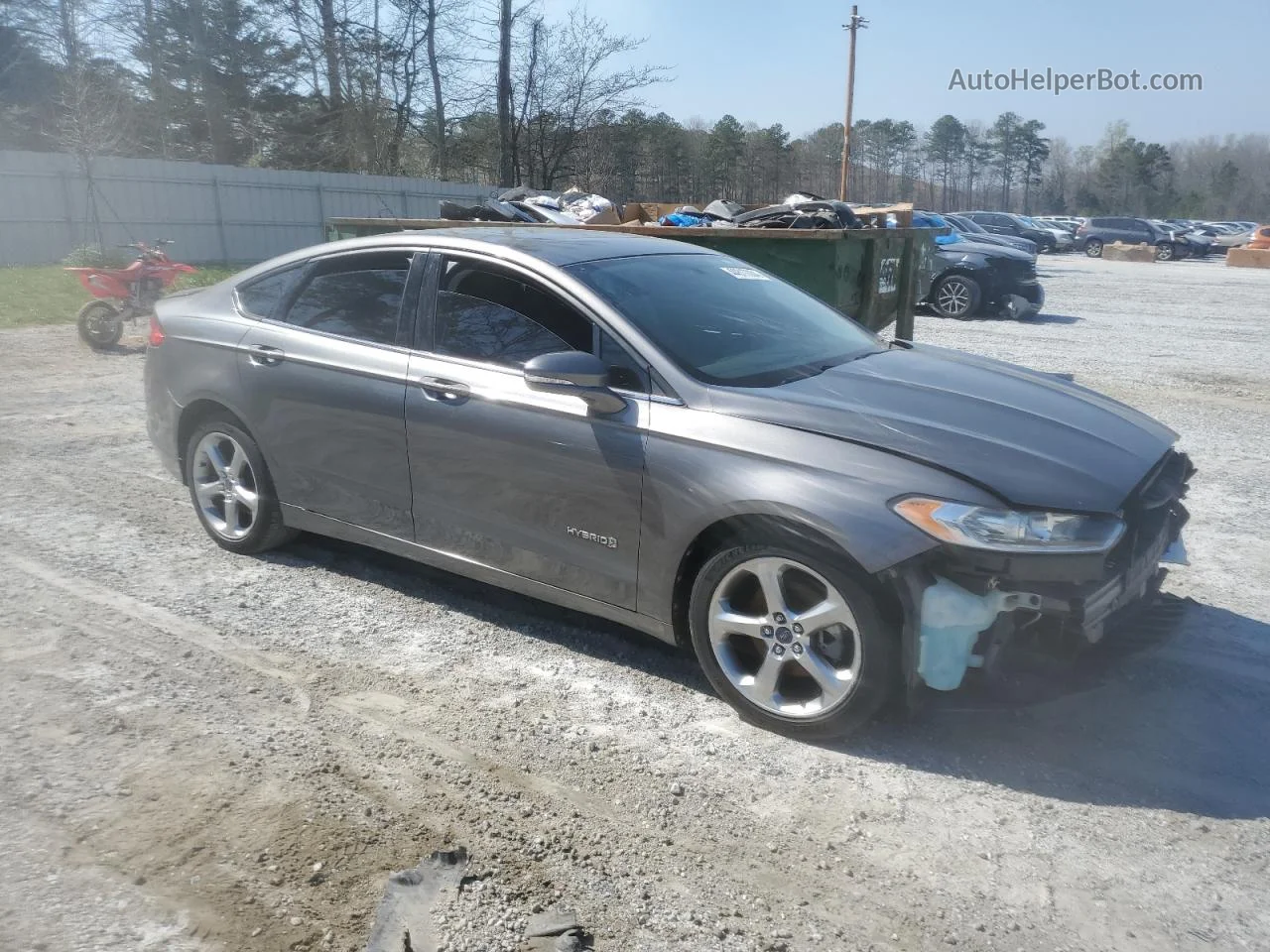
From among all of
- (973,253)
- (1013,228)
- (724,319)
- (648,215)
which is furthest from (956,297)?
(1013,228)

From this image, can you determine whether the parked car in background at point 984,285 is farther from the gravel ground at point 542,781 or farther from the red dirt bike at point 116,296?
the gravel ground at point 542,781

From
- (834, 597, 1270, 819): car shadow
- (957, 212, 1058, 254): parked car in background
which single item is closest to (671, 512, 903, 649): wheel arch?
(834, 597, 1270, 819): car shadow

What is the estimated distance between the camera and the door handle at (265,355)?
484 cm

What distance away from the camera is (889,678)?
10.8ft

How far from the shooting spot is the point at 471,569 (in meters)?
4.31

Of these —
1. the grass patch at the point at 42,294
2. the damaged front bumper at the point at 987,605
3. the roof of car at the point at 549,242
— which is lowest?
the grass patch at the point at 42,294

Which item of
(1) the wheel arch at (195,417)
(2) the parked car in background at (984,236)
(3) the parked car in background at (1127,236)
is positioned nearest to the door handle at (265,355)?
(1) the wheel arch at (195,417)

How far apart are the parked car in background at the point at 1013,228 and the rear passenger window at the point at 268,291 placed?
3353 centimetres

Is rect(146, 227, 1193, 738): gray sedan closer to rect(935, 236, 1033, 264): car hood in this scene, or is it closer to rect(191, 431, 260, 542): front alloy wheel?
rect(191, 431, 260, 542): front alloy wheel

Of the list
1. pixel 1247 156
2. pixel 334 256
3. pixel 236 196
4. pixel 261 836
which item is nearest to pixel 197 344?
pixel 334 256

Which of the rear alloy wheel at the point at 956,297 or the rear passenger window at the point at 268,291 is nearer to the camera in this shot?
the rear passenger window at the point at 268,291

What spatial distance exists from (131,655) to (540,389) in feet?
6.44

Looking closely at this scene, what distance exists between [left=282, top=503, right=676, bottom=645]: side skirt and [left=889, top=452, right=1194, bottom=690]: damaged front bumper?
3.11ft

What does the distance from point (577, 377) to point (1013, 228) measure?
39.5m
